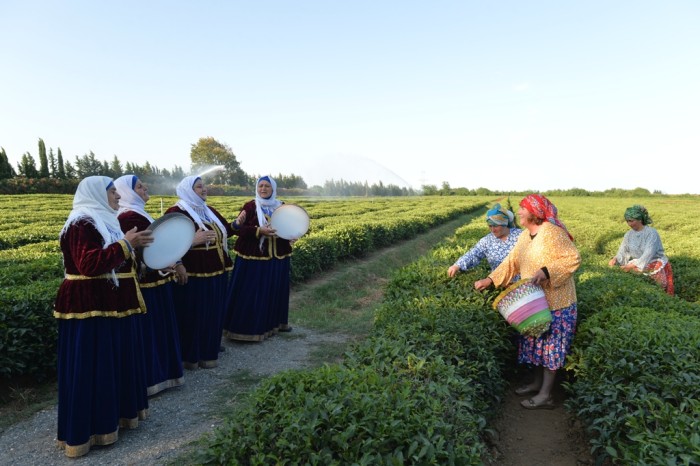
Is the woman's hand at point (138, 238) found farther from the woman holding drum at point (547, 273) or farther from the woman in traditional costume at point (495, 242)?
the woman holding drum at point (547, 273)

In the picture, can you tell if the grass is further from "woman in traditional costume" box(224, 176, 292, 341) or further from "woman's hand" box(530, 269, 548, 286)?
"woman's hand" box(530, 269, 548, 286)

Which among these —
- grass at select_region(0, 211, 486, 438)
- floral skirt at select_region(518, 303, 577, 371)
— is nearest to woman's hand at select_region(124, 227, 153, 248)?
grass at select_region(0, 211, 486, 438)

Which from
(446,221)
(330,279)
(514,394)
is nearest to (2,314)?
(514,394)

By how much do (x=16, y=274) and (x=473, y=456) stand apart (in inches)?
248

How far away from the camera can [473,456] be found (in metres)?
2.11

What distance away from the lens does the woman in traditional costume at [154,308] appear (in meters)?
4.12

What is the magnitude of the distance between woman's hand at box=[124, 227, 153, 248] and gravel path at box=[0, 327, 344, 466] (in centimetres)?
158

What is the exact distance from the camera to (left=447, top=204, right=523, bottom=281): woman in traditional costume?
4816 mm

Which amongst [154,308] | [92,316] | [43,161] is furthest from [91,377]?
[43,161]

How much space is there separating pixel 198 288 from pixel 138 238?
1.68m

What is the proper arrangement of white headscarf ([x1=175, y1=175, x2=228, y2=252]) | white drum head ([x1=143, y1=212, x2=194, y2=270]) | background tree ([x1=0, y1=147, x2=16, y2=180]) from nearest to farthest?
white drum head ([x1=143, y1=212, x2=194, y2=270])
white headscarf ([x1=175, y1=175, x2=228, y2=252])
background tree ([x1=0, y1=147, x2=16, y2=180])

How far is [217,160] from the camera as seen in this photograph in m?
80.0

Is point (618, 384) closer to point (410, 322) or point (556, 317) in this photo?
point (556, 317)

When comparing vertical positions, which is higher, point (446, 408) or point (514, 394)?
point (446, 408)
